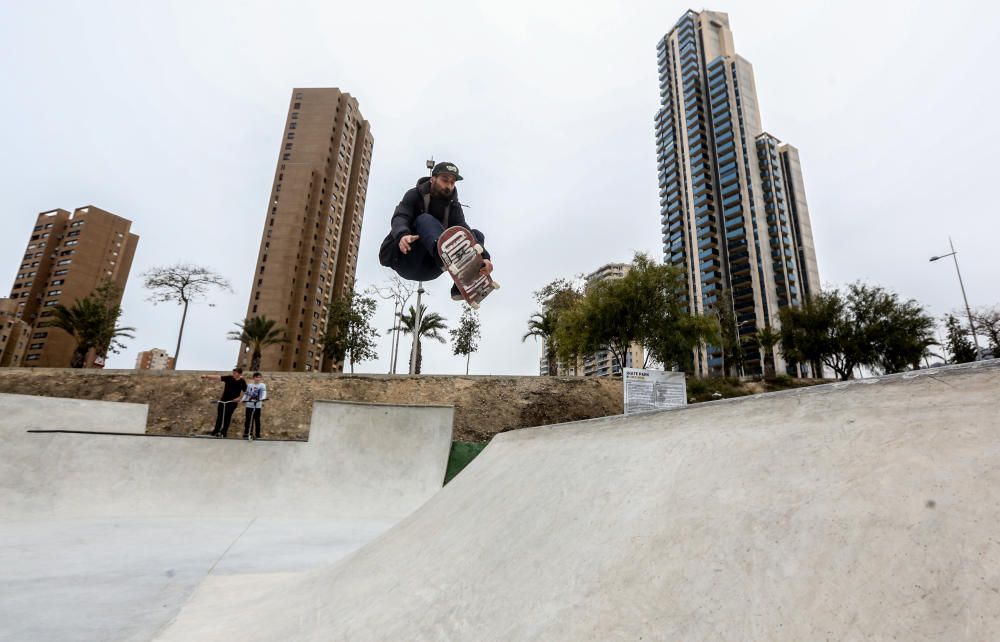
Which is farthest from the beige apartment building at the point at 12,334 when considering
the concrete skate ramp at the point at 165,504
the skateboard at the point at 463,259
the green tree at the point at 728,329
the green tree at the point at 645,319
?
the green tree at the point at 728,329

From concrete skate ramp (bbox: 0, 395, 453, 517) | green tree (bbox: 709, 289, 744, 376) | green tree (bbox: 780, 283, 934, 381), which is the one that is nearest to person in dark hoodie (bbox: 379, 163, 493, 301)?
concrete skate ramp (bbox: 0, 395, 453, 517)

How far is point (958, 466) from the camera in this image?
4.22ft

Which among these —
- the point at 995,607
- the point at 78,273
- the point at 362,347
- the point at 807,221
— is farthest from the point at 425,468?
the point at 78,273

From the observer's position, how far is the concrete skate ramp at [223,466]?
7.26 meters

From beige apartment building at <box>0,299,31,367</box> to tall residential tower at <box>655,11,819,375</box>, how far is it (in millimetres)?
131226

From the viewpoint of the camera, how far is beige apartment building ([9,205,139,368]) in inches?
3686

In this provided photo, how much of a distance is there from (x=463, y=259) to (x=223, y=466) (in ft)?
23.4

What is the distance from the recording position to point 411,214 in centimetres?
1173

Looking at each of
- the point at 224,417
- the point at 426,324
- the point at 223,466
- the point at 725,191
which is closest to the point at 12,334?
the point at 426,324

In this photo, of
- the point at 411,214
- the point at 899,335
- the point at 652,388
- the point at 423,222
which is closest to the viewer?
the point at 423,222

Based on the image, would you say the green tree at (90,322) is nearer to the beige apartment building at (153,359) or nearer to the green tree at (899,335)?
the green tree at (899,335)

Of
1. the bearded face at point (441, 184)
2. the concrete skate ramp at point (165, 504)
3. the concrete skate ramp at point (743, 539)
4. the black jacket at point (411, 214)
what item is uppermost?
the bearded face at point (441, 184)

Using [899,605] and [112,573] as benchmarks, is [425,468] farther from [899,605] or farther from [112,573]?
[899,605]

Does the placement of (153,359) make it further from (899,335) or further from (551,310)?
(899,335)
